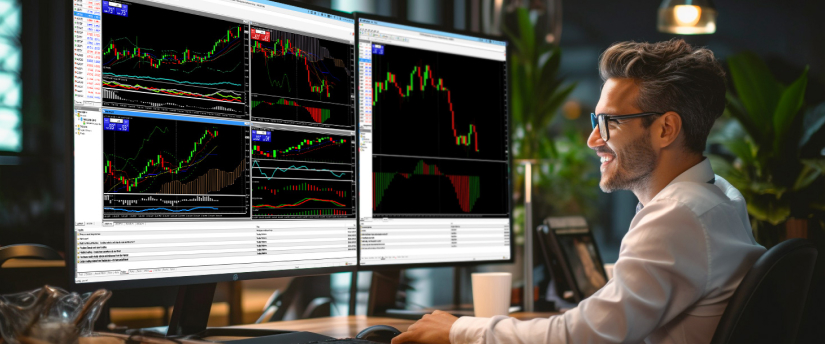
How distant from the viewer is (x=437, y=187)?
5.13 feet

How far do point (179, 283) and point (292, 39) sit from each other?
0.56m

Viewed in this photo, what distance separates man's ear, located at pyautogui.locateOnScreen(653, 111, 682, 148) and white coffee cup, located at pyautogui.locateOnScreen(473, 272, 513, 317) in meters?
0.52

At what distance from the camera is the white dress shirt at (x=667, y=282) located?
988mm

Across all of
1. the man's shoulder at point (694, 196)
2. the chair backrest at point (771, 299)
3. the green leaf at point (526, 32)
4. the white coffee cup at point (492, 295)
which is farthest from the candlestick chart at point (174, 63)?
the green leaf at point (526, 32)

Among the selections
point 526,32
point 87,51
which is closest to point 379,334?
point 87,51

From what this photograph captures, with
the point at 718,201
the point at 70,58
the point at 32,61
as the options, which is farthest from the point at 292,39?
the point at 32,61

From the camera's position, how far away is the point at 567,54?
3.74 meters

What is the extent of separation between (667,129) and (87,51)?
1.07 m

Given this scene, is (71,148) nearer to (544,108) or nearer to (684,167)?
(684,167)

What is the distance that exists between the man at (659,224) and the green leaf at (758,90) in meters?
2.02

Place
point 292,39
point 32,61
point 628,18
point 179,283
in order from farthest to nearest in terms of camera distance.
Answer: point 628,18 → point 32,61 → point 292,39 → point 179,283

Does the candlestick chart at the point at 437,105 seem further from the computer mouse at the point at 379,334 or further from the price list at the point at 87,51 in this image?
the price list at the point at 87,51

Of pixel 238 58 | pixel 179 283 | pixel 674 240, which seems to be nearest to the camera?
pixel 674 240

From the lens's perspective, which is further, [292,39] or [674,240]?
[292,39]
